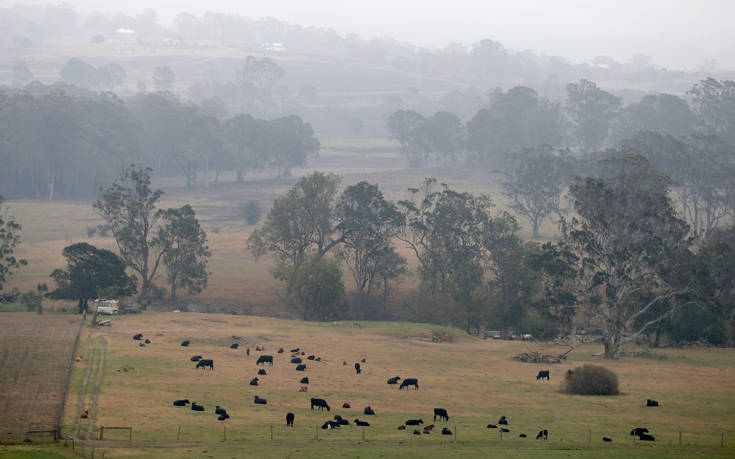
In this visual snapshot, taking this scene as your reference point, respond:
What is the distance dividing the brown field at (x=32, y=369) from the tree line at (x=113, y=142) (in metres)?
79.9

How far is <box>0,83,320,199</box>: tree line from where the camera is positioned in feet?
447

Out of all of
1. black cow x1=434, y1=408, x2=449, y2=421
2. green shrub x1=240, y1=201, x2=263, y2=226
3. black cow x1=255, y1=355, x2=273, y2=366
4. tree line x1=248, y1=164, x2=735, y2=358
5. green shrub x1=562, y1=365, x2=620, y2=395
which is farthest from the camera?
A: green shrub x1=240, y1=201, x2=263, y2=226

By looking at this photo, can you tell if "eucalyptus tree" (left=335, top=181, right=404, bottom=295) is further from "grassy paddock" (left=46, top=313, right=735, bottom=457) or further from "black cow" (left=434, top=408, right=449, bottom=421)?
"black cow" (left=434, top=408, right=449, bottom=421)

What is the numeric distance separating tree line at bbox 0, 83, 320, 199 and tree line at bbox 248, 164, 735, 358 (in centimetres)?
5947

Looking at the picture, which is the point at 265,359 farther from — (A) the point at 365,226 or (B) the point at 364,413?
(A) the point at 365,226

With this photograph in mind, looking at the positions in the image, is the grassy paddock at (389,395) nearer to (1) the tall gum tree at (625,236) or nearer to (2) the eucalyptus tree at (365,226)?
(1) the tall gum tree at (625,236)

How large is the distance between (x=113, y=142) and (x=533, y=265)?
9804cm

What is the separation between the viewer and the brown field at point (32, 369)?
1273 inches

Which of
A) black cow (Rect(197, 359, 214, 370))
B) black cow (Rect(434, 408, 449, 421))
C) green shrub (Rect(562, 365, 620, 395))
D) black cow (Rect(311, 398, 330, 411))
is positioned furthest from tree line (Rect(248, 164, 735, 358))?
black cow (Rect(311, 398, 330, 411))

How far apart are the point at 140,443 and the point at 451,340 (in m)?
40.3

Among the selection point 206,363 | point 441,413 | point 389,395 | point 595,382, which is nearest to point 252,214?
point 206,363

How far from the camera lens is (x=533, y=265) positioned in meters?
65.3

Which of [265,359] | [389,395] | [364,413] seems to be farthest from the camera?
[265,359]

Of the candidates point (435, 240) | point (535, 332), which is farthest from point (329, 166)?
point (535, 332)
